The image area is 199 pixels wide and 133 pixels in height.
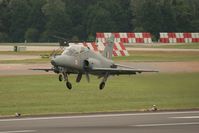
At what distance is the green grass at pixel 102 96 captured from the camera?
96.0 ft

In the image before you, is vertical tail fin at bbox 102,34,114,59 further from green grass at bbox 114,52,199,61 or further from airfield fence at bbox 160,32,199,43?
airfield fence at bbox 160,32,199,43

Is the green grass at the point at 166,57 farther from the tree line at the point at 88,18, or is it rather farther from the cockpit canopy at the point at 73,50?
the tree line at the point at 88,18

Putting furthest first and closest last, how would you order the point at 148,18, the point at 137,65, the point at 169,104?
1. the point at 148,18
2. the point at 137,65
3. the point at 169,104

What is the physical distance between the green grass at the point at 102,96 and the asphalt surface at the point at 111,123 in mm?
2562

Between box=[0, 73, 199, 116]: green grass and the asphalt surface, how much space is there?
2562mm

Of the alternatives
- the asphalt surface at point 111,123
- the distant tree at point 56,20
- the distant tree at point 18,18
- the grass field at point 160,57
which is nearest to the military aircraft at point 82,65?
the asphalt surface at point 111,123

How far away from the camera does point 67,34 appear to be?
380ft

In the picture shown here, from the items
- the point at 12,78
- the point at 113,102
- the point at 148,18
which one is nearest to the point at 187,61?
the point at 12,78

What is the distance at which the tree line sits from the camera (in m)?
114

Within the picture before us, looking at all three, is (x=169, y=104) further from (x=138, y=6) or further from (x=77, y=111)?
(x=138, y=6)

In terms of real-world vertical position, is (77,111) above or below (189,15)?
below

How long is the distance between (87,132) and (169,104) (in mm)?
10202

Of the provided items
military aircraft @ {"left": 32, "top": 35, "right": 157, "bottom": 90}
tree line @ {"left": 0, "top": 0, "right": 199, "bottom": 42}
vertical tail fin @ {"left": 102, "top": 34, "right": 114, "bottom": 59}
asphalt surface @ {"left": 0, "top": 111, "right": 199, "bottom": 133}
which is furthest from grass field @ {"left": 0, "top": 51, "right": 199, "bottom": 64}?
tree line @ {"left": 0, "top": 0, "right": 199, "bottom": 42}

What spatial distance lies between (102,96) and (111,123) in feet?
34.0
